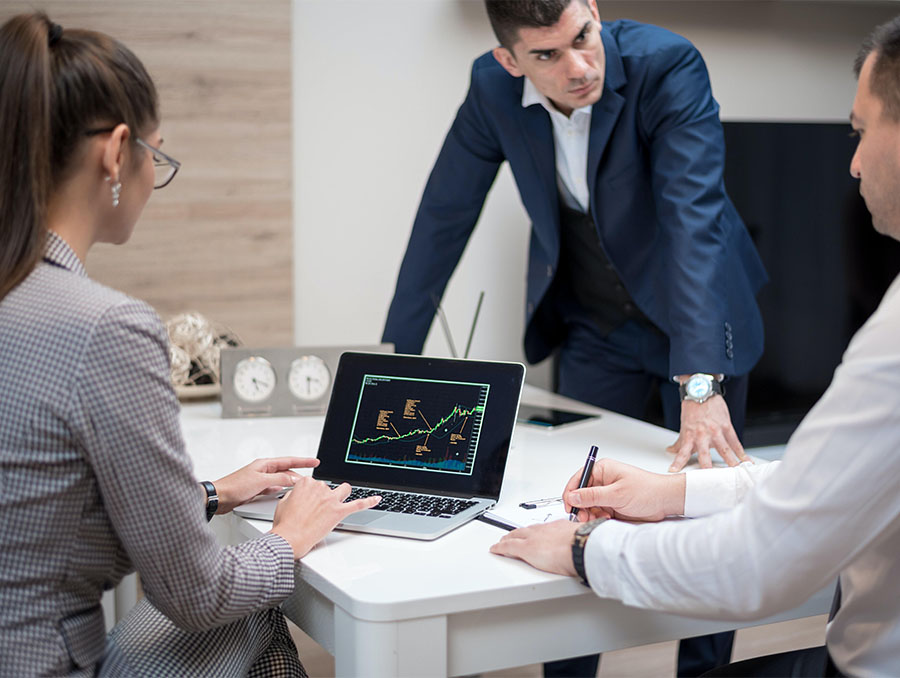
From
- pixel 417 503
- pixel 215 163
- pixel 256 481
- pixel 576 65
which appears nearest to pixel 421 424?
pixel 417 503

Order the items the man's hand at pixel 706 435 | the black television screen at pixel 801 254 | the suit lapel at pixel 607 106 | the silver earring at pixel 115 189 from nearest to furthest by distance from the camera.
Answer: the silver earring at pixel 115 189 → the man's hand at pixel 706 435 → the suit lapel at pixel 607 106 → the black television screen at pixel 801 254

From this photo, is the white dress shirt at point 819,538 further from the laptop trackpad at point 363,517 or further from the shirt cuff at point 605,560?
the laptop trackpad at point 363,517

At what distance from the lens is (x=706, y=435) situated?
1657 millimetres

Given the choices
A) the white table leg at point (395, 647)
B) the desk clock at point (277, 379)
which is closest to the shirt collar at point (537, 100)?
the desk clock at point (277, 379)

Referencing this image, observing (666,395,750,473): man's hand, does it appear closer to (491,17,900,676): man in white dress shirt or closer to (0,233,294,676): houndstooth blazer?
(491,17,900,676): man in white dress shirt

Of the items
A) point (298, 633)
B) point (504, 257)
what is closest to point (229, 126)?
point (504, 257)

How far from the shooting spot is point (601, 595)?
1.14 m

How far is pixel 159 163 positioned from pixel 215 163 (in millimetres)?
1421

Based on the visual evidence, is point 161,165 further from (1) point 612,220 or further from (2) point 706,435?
(1) point 612,220

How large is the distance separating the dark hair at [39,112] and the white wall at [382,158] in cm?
163

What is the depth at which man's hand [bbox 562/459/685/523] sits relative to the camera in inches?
52.6

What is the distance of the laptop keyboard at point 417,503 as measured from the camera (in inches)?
54.4

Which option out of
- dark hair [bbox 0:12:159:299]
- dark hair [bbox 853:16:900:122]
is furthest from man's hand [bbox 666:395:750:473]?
dark hair [bbox 0:12:159:299]

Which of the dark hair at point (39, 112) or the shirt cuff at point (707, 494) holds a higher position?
the dark hair at point (39, 112)
